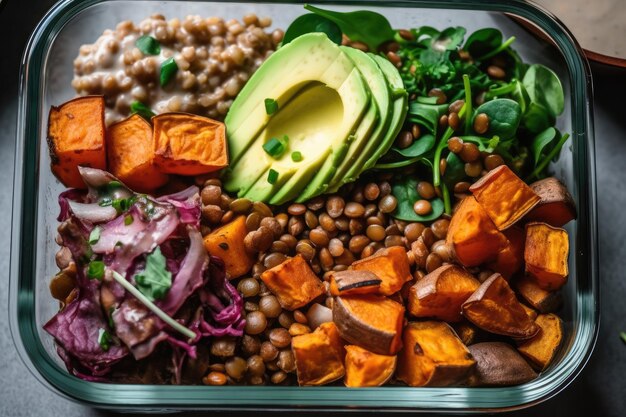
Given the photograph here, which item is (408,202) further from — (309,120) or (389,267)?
(309,120)

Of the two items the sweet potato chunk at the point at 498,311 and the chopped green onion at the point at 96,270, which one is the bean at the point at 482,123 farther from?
the chopped green onion at the point at 96,270

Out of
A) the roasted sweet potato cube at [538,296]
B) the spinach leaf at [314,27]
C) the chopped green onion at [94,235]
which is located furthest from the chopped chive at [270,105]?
the roasted sweet potato cube at [538,296]

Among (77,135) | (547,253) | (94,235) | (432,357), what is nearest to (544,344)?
(547,253)

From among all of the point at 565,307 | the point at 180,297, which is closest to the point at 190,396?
the point at 180,297

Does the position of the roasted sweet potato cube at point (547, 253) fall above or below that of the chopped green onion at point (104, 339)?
above

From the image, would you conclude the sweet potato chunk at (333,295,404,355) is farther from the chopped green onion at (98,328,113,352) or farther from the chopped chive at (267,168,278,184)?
the chopped green onion at (98,328,113,352)

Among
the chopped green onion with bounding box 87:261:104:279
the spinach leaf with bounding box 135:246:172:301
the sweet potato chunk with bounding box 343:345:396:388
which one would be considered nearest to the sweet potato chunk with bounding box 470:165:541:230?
the sweet potato chunk with bounding box 343:345:396:388
